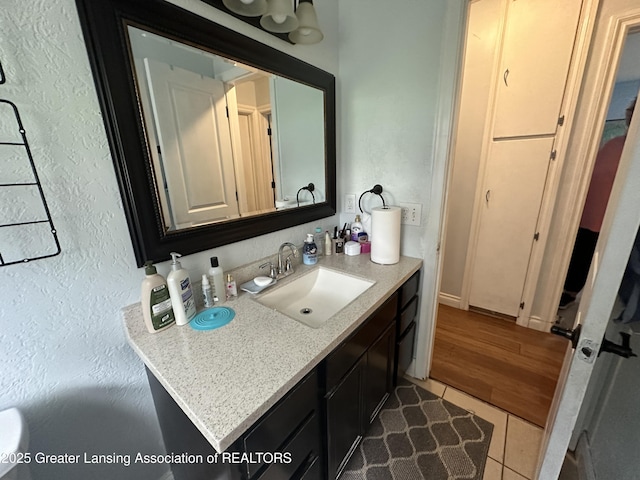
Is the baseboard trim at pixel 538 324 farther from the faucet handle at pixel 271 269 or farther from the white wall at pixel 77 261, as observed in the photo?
the faucet handle at pixel 271 269

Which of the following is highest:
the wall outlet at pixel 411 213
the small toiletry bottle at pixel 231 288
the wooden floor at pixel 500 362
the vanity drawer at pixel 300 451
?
the wall outlet at pixel 411 213

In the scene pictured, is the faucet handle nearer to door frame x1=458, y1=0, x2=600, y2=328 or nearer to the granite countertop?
the granite countertop

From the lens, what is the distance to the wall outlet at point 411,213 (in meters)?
1.43

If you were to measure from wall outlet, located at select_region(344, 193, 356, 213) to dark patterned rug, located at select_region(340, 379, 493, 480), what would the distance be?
118 cm

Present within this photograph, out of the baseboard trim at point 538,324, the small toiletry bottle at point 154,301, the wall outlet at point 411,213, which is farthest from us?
the baseboard trim at point 538,324

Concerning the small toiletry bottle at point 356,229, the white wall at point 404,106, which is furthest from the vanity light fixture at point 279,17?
the small toiletry bottle at point 356,229

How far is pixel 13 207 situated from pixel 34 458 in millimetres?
734

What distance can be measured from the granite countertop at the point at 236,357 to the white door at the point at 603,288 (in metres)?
0.60

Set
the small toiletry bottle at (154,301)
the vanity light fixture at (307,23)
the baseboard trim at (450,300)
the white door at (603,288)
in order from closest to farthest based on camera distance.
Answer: the white door at (603,288) < the small toiletry bottle at (154,301) < the vanity light fixture at (307,23) < the baseboard trim at (450,300)

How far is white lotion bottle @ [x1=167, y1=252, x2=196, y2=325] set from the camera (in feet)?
2.86

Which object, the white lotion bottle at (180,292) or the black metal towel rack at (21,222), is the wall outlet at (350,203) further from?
the black metal towel rack at (21,222)

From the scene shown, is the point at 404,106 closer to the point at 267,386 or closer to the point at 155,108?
the point at 155,108

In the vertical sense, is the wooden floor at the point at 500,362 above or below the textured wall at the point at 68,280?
below

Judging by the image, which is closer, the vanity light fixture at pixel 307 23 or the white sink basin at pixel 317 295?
the vanity light fixture at pixel 307 23
